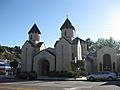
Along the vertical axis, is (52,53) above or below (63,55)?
above

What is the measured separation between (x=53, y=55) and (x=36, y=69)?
5.47 metres

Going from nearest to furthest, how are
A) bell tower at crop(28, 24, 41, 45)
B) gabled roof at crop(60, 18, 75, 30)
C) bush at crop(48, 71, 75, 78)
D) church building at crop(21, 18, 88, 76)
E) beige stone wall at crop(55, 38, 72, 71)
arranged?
bush at crop(48, 71, 75, 78) < beige stone wall at crop(55, 38, 72, 71) < church building at crop(21, 18, 88, 76) < gabled roof at crop(60, 18, 75, 30) < bell tower at crop(28, 24, 41, 45)

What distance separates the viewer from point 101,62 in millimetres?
52594

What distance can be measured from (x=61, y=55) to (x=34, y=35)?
10.3 metres

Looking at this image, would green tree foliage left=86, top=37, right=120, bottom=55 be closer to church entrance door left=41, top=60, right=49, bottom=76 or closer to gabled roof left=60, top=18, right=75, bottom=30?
church entrance door left=41, top=60, right=49, bottom=76

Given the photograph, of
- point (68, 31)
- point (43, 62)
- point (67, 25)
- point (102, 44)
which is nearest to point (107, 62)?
point (68, 31)

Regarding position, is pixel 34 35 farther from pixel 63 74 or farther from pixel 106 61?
pixel 106 61

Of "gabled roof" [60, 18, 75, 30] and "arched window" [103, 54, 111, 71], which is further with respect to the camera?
"arched window" [103, 54, 111, 71]

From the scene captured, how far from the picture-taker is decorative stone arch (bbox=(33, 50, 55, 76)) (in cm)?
4697

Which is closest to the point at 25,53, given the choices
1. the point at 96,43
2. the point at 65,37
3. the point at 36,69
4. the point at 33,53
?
the point at 33,53

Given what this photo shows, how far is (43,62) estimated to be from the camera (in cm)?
5131

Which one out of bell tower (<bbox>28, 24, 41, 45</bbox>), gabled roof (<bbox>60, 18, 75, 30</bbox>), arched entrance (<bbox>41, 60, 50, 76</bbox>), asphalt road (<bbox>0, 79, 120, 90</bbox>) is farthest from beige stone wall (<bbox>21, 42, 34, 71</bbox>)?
asphalt road (<bbox>0, 79, 120, 90</bbox>)

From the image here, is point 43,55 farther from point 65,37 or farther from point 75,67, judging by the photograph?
point 75,67

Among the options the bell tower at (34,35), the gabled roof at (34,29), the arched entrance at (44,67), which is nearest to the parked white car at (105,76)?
the arched entrance at (44,67)
